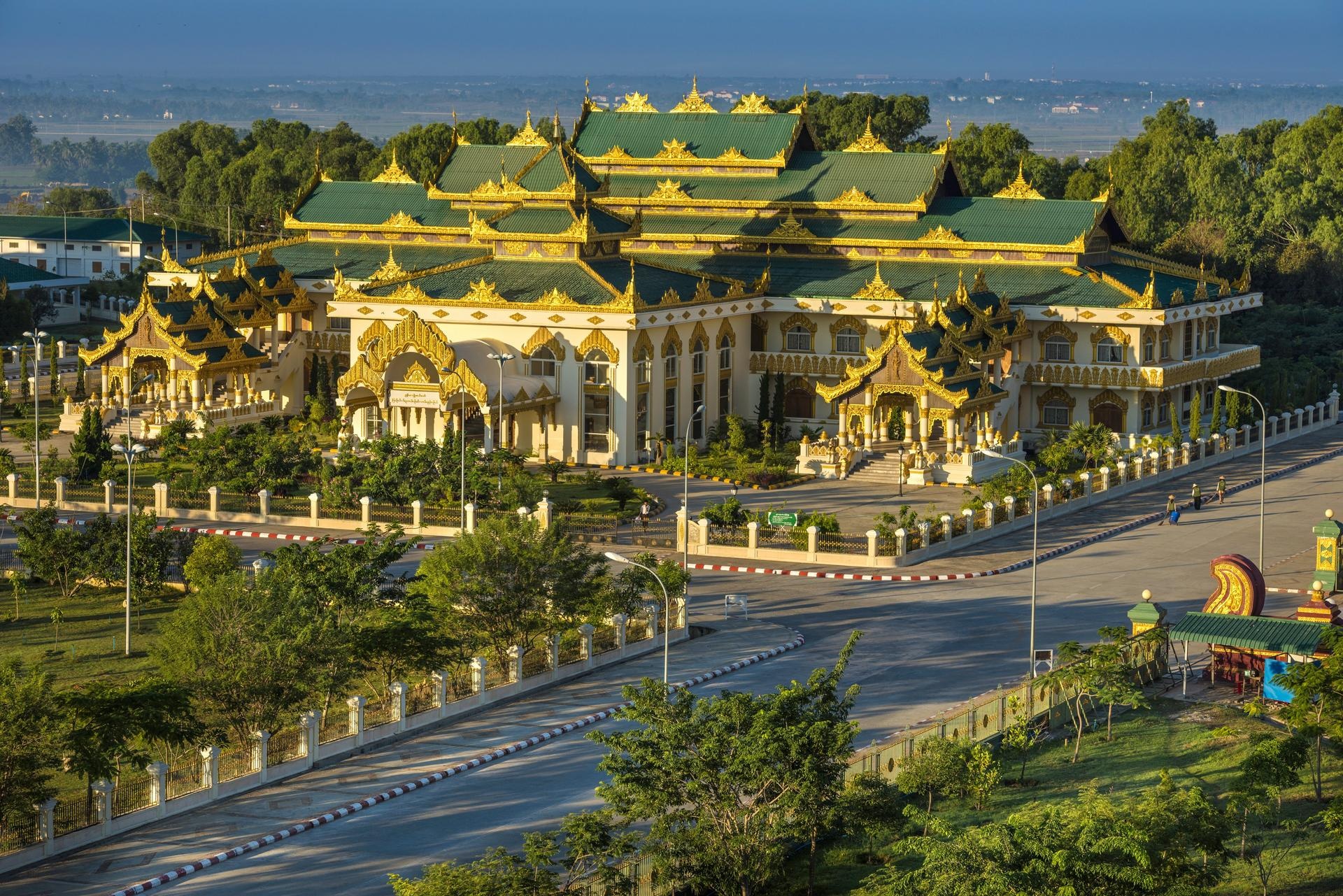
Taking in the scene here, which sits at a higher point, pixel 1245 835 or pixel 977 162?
pixel 977 162

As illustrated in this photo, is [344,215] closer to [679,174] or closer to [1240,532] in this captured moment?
[679,174]

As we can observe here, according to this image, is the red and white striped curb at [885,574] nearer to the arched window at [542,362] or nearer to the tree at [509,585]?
the tree at [509,585]

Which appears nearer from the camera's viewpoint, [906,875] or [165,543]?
Result: [906,875]

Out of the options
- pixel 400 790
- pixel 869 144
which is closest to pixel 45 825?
pixel 400 790

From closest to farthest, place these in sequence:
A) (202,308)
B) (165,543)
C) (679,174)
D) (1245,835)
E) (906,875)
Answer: (906,875) → (1245,835) → (165,543) → (202,308) → (679,174)

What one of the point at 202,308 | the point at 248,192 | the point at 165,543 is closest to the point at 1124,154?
the point at 248,192

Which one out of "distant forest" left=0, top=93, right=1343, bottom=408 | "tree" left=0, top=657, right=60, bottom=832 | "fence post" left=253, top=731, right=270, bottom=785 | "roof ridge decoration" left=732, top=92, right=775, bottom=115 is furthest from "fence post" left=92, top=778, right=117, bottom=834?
"distant forest" left=0, top=93, right=1343, bottom=408
